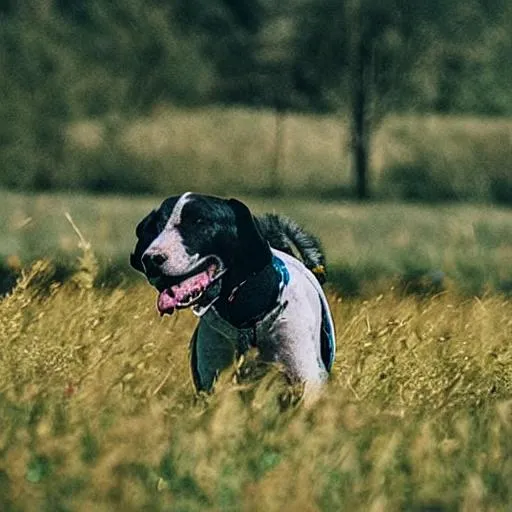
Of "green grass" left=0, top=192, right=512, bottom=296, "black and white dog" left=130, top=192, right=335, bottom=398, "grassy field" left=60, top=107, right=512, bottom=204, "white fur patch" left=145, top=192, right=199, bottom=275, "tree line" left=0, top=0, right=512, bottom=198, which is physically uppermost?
"white fur patch" left=145, top=192, right=199, bottom=275

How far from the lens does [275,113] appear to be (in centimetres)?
4366

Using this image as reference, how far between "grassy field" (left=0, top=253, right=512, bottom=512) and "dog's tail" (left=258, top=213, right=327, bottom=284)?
0.34 meters

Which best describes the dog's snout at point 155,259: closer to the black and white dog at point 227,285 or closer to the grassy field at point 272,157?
the black and white dog at point 227,285

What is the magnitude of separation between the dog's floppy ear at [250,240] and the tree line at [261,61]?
3262cm

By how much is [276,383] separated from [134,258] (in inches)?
28.8

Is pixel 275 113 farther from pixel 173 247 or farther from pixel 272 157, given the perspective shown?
pixel 173 247

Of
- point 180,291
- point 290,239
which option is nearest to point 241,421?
point 180,291

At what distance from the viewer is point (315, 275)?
23.7ft

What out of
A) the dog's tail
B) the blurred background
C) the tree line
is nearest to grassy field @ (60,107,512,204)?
the blurred background

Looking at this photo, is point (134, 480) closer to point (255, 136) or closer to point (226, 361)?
point (226, 361)

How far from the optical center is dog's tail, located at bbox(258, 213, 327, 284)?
7.12 meters

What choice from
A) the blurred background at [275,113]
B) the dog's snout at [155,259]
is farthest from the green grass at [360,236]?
the dog's snout at [155,259]

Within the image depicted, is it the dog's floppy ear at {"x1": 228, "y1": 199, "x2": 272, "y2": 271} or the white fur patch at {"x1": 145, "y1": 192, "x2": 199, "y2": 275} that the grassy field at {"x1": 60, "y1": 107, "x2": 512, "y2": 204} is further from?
the white fur patch at {"x1": 145, "y1": 192, "x2": 199, "y2": 275}

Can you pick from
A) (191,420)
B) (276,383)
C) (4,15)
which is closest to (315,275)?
(276,383)
